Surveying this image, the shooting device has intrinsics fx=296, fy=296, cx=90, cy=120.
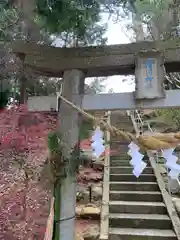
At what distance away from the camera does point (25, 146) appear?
354cm

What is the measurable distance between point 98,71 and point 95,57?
214mm

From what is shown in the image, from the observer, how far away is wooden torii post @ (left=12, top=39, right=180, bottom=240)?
9.96 ft

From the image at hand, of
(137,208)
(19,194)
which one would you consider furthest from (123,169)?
(19,194)

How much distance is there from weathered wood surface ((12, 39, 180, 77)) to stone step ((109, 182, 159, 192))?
306 centimetres

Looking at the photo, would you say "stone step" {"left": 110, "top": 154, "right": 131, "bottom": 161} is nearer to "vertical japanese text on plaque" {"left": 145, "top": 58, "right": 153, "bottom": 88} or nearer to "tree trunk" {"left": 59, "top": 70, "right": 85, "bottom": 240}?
"tree trunk" {"left": 59, "top": 70, "right": 85, "bottom": 240}

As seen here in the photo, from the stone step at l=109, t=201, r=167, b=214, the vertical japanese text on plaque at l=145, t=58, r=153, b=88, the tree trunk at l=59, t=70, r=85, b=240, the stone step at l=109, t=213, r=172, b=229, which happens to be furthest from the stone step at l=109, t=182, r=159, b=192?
the vertical japanese text on plaque at l=145, t=58, r=153, b=88

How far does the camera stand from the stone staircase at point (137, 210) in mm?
4520

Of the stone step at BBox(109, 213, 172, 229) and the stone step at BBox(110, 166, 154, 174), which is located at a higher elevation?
the stone step at BBox(110, 166, 154, 174)

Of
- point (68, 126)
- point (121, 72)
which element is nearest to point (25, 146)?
point (68, 126)

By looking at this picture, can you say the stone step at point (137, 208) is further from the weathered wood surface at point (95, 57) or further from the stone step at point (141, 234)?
the weathered wood surface at point (95, 57)

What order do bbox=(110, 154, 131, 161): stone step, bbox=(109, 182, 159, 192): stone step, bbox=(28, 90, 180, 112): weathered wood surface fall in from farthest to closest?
bbox=(110, 154, 131, 161): stone step, bbox=(109, 182, 159, 192): stone step, bbox=(28, 90, 180, 112): weathered wood surface

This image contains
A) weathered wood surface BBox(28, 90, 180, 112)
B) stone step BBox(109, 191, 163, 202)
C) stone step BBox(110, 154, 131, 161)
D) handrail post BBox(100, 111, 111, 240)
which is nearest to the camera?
weathered wood surface BBox(28, 90, 180, 112)

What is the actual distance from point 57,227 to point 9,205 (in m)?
0.59

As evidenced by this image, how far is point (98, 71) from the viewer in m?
3.38
